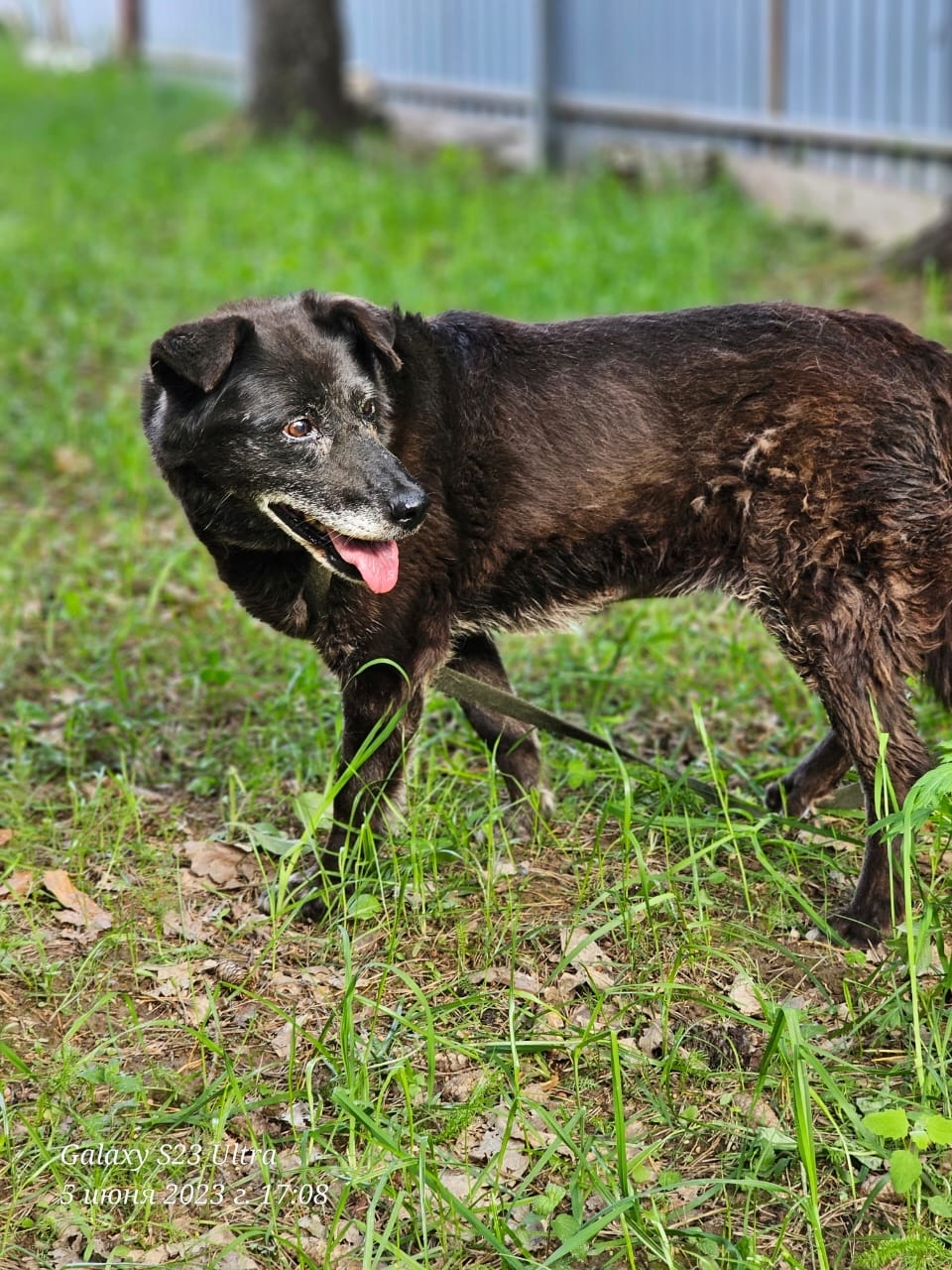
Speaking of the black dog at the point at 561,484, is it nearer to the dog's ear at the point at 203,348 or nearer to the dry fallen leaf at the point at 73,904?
the dog's ear at the point at 203,348

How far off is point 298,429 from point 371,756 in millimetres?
885

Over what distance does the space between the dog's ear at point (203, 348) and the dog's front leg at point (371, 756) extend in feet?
2.80

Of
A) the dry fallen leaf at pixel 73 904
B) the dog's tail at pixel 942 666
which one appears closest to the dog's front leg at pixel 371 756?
the dry fallen leaf at pixel 73 904

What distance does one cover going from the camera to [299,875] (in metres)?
4.12

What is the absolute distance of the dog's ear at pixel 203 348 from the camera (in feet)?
11.8

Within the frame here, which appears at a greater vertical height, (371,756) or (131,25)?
(131,25)

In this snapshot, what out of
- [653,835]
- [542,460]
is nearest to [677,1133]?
[653,835]

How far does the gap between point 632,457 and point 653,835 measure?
1018 millimetres

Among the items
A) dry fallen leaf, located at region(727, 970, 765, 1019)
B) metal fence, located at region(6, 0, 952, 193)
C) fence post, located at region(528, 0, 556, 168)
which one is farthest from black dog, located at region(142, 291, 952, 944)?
fence post, located at region(528, 0, 556, 168)

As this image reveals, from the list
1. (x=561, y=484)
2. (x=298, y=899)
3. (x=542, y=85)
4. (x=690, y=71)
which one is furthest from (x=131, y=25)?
(x=298, y=899)

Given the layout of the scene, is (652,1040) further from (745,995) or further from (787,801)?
(787,801)

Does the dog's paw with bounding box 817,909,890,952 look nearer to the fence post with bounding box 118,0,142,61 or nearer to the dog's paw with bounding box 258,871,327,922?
the dog's paw with bounding box 258,871,327,922

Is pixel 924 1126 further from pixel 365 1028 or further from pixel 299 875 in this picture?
pixel 299 875

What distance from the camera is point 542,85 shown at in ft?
42.6
